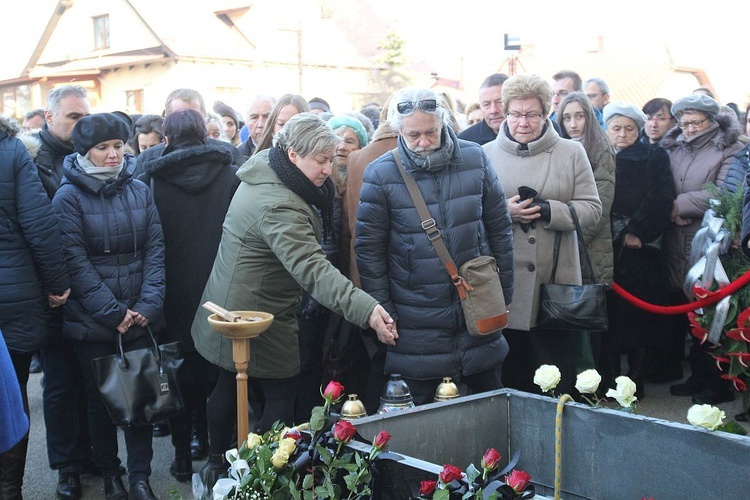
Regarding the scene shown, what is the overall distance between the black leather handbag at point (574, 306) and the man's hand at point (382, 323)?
137 cm

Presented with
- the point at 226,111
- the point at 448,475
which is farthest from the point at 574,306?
the point at 226,111

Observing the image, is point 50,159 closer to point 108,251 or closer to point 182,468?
point 108,251

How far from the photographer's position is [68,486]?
4.70 metres

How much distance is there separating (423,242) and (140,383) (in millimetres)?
1521

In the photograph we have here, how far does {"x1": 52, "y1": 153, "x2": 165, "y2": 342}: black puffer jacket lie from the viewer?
4328mm

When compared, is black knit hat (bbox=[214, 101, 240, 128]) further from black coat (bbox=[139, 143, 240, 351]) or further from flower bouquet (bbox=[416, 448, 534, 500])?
flower bouquet (bbox=[416, 448, 534, 500])

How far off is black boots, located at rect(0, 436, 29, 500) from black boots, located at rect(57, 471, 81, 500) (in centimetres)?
36

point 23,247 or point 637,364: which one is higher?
point 23,247

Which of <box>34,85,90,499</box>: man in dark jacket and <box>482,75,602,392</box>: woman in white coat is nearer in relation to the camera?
<box>34,85,90,499</box>: man in dark jacket

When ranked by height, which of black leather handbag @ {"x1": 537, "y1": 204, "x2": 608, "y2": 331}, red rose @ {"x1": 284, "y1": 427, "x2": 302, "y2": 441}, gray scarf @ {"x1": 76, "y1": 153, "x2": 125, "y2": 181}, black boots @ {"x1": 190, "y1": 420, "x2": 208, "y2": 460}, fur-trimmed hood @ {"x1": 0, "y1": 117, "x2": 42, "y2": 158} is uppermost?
fur-trimmed hood @ {"x1": 0, "y1": 117, "x2": 42, "y2": 158}

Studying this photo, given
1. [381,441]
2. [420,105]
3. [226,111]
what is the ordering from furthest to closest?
[226,111]
[420,105]
[381,441]

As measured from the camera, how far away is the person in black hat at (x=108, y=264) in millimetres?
4336

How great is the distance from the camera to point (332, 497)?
95.3 inches

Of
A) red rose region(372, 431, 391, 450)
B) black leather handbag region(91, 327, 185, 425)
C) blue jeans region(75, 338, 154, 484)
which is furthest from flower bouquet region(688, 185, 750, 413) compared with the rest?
red rose region(372, 431, 391, 450)
